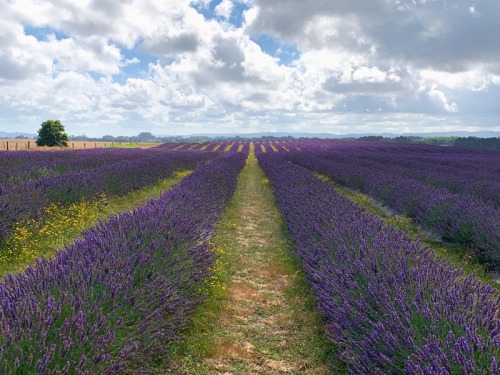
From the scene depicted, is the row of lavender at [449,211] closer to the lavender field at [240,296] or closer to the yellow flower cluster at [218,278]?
the lavender field at [240,296]

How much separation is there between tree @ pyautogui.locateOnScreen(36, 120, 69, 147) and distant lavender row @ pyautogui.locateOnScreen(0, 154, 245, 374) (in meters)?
35.9

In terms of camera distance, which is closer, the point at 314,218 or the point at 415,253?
the point at 415,253

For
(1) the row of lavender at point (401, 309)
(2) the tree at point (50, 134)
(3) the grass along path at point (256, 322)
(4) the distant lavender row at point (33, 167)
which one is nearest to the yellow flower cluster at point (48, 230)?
(4) the distant lavender row at point (33, 167)

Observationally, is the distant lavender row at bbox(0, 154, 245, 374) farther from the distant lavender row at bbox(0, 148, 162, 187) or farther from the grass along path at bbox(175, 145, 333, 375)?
the distant lavender row at bbox(0, 148, 162, 187)

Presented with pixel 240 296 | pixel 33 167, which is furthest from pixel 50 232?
pixel 33 167

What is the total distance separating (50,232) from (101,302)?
4.71 m

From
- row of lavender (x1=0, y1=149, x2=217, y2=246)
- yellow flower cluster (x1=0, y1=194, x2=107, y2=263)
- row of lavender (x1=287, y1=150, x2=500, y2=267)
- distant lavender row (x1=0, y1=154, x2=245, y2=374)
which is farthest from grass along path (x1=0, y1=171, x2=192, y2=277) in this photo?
row of lavender (x1=287, y1=150, x2=500, y2=267)

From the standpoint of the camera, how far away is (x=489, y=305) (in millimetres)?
2037

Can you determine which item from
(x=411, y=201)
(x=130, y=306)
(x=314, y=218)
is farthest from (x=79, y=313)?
(x=411, y=201)

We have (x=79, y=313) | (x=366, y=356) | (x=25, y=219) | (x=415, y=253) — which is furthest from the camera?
(x=25, y=219)

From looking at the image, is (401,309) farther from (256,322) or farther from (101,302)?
(101,302)

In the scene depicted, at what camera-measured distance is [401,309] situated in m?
2.25

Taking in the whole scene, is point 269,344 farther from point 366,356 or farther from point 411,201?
point 411,201

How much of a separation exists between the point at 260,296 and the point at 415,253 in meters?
1.83
